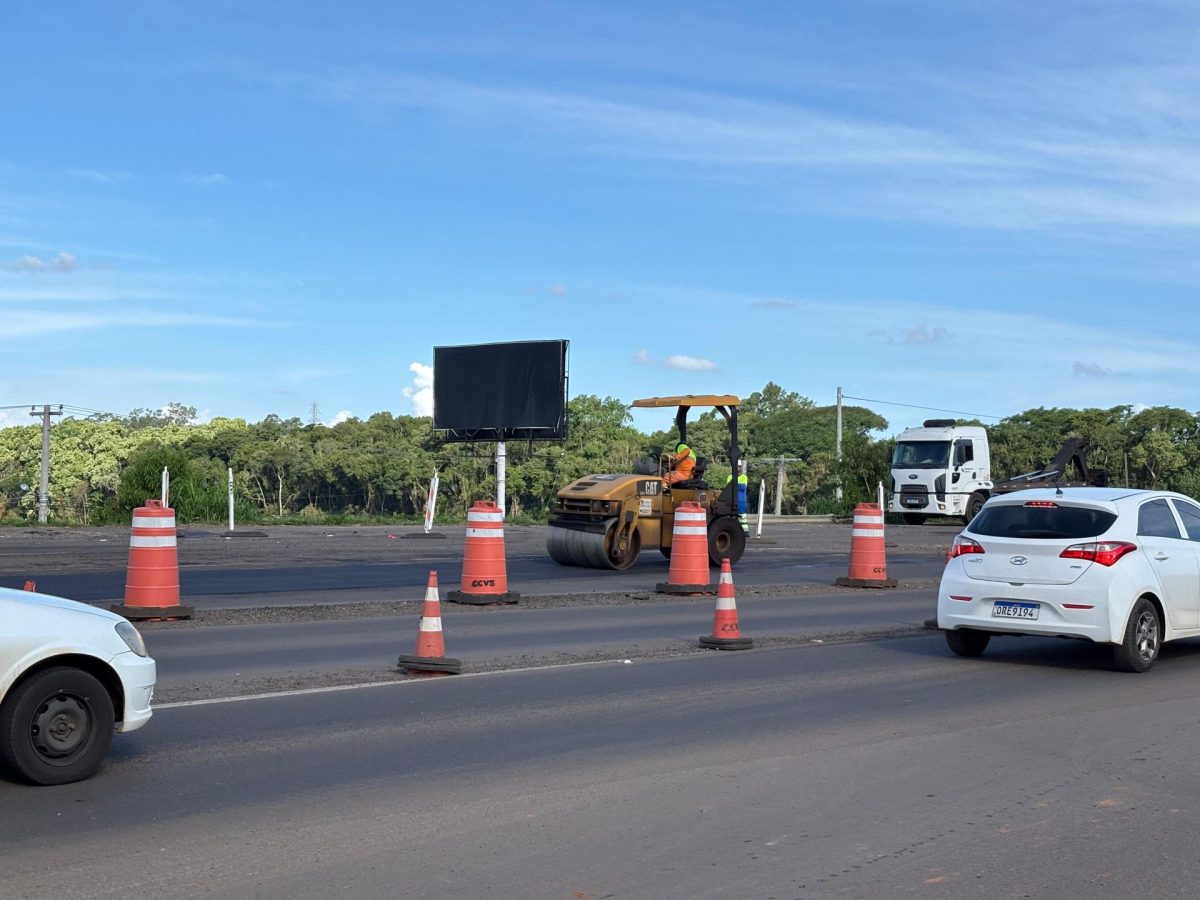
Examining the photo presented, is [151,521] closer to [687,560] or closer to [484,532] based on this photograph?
[484,532]

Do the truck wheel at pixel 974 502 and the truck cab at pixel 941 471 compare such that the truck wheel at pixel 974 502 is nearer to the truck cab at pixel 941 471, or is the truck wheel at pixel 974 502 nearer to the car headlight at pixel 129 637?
Answer: the truck cab at pixel 941 471

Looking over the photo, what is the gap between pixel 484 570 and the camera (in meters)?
16.8

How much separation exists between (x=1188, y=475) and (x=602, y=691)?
65.0 m

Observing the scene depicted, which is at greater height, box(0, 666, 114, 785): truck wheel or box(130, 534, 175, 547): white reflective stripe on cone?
box(130, 534, 175, 547): white reflective stripe on cone

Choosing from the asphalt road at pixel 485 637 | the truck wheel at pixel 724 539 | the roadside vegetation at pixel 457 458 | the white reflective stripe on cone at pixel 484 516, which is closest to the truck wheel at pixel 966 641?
the asphalt road at pixel 485 637

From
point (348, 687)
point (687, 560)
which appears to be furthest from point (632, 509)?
point (348, 687)

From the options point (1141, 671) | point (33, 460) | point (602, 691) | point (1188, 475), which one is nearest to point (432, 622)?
point (602, 691)

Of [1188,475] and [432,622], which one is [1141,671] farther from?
[1188,475]

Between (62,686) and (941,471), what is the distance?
130ft

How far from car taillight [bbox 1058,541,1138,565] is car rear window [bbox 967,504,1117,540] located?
0.48ft

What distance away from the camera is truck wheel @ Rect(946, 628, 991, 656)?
12933 mm

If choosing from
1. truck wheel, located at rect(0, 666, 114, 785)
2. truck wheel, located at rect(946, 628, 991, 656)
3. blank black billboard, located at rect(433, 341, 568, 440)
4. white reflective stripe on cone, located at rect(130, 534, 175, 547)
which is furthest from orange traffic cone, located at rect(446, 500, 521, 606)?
blank black billboard, located at rect(433, 341, 568, 440)

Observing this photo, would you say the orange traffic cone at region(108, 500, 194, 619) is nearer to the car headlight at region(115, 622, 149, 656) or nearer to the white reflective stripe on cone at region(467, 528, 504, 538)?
the white reflective stripe on cone at region(467, 528, 504, 538)

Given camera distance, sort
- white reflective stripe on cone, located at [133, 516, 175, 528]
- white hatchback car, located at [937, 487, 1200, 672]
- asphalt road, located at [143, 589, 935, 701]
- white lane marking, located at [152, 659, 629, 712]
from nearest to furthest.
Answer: white lane marking, located at [152, 659, 629, 712] → asphalt road, located at [143, 589, 935, 701] → white hatchback car, located at [937, 487, 1200, 672] → white reflective stripe on cone, located at [133, 516, 175, 528]
